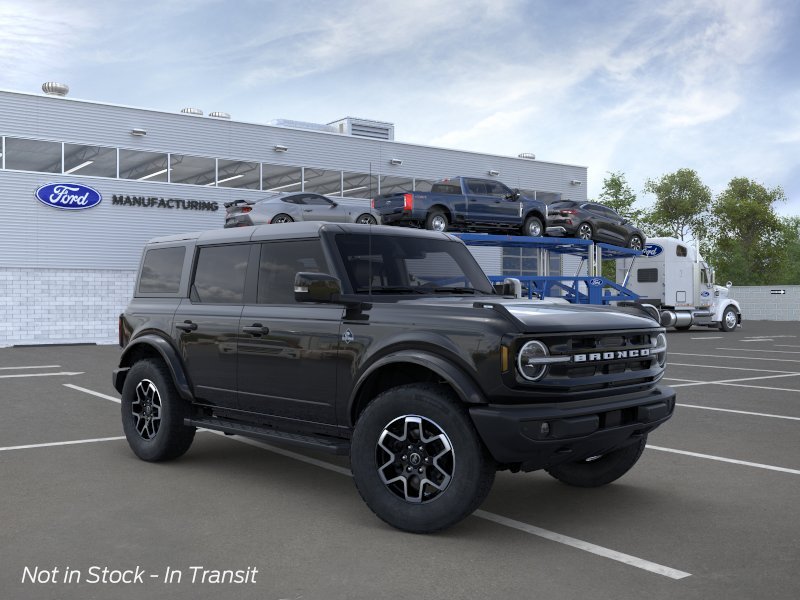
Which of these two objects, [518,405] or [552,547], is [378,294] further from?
[552,547]

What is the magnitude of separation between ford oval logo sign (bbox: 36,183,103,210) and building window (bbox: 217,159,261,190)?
448 cm

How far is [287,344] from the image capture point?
232 inches

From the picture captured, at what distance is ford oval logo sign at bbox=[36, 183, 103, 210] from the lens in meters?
26.9

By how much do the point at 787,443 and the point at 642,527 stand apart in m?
3.64

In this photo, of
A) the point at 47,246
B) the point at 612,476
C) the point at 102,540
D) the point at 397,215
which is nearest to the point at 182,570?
the point at 102,540

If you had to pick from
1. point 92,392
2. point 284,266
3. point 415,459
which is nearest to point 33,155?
point 92,392

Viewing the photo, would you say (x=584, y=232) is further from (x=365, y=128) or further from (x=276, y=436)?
(x=276, y=436)

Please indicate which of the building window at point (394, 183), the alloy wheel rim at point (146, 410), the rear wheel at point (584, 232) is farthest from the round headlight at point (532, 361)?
the building window at point (394, 183)

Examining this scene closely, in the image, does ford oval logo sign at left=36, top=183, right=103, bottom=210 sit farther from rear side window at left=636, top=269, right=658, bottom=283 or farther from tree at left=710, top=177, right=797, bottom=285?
tree at left=710, top=177, right=797, bottom=285

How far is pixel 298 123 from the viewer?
3403 centimetres

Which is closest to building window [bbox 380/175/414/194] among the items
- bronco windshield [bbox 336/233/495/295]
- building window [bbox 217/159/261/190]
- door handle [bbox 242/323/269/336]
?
building window [bbox 217/159/261/190]

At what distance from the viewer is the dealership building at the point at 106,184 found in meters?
26.6

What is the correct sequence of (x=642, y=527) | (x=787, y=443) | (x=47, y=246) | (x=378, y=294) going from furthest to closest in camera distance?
1. (x=47, y=246)
2. (x=787, y=443)
3. (x=378, y=294)
4. (x=642, y=527)

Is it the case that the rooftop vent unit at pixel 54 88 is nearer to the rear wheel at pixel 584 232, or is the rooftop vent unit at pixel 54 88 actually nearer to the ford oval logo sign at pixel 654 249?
the rear wheel at pixel 584 232
